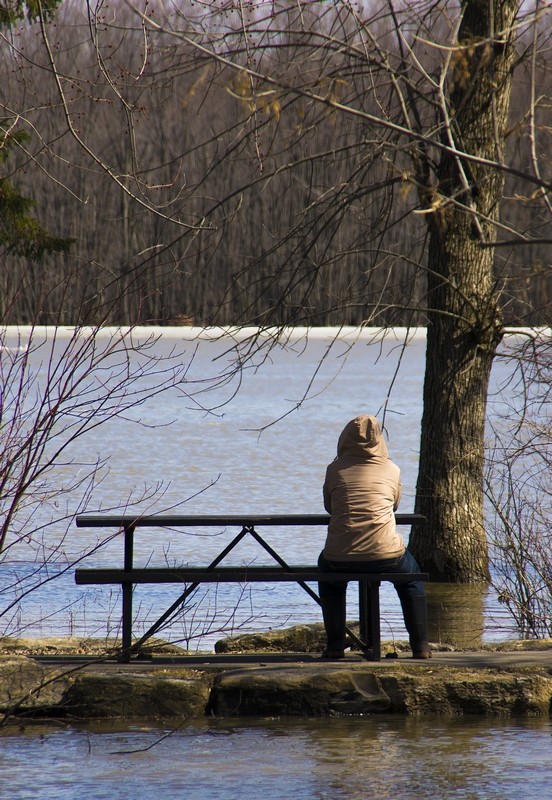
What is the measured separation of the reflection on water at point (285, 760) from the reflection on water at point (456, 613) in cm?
267

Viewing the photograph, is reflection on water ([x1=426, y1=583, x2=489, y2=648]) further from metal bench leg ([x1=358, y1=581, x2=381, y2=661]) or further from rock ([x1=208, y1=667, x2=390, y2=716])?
rock ([x1=208, y1=667, x2=390, y2=716])

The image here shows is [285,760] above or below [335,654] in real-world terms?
below

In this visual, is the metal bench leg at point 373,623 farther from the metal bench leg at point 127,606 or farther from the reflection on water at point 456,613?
the reflection on water at point 456,613

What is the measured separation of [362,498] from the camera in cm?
668

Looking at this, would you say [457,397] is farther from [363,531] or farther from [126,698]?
[126,698]

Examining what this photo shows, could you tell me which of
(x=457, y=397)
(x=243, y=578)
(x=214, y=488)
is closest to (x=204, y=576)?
(x=243, y=578)

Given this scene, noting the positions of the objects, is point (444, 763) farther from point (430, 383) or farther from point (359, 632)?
point (430, 383)

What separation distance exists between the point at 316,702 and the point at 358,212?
5191 mm

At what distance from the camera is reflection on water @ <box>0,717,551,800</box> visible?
205 inches

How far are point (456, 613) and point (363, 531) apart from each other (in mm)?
3687

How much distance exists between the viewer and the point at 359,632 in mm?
7594

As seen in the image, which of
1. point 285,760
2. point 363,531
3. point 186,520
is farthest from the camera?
point 186,520

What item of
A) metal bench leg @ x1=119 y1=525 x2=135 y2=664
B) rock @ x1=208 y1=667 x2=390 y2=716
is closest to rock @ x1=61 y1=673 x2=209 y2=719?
rock @ x1=208 y1=667 x2=390 y2=716

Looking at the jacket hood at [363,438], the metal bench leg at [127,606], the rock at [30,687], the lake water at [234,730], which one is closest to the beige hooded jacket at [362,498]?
the jacket hood at [363,438]
